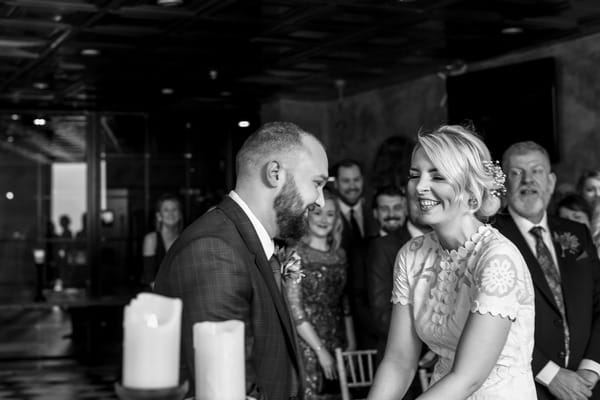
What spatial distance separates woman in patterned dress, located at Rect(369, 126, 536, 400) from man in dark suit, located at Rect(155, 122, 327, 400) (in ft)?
1.09

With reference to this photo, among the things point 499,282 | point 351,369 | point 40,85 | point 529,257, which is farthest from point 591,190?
point 40,85

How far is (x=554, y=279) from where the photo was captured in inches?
159

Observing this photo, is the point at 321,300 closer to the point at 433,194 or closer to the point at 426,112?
the point at 433,194

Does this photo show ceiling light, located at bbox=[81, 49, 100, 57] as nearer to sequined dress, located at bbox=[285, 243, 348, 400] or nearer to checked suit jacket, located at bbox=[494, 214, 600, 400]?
sequined dress, located at bbox=[285, 243, 348, 400]

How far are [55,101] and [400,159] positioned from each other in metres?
4.29

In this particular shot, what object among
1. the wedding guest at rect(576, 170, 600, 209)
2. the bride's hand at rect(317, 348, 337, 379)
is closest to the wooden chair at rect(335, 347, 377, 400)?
the bride's hand at rect(317, 348, 337, 379)

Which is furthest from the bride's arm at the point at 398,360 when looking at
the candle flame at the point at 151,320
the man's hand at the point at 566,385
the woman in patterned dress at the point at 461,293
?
the man's hand at the point at 566,385

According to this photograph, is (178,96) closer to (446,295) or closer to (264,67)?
(264,67)

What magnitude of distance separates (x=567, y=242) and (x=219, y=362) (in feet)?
10.6

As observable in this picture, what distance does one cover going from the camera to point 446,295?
248 centimetres

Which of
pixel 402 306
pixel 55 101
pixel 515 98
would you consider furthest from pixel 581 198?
pixel 55 101

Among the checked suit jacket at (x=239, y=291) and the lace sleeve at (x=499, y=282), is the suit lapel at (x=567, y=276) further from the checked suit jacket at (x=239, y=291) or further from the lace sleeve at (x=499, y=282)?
the checked suit jacket at (x=239, y=291)

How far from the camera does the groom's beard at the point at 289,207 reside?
7.38 ft

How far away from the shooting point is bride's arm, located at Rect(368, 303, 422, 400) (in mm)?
2475
